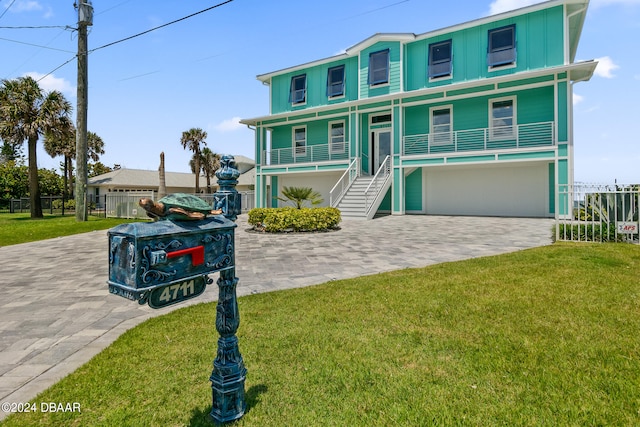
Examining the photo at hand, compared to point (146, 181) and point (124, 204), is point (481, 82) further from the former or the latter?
point (146, 181)

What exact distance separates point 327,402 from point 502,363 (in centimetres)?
148

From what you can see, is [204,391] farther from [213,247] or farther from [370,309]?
[370,309]

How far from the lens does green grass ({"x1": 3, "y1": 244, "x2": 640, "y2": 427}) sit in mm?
2236

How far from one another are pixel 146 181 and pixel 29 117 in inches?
706

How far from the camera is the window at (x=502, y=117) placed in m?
16.2

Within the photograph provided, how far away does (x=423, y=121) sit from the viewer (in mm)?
18250

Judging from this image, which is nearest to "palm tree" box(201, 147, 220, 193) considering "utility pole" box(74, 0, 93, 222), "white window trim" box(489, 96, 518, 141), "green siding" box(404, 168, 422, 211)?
"utility pole" box(74, 0, 93, 222)

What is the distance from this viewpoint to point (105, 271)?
6.73 metres

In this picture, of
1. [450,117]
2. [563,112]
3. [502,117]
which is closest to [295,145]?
[450,117]

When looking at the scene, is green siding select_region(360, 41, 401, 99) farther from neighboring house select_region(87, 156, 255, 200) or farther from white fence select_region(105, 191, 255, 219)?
neighboring house select_region(87, 156, 255, 200)

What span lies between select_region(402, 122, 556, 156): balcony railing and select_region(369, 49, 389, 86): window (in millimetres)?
3872

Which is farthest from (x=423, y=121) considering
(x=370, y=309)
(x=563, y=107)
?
(x=370, y=309)

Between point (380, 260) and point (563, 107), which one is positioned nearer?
point (380, 260)

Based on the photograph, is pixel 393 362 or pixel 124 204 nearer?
pixel 393 362
